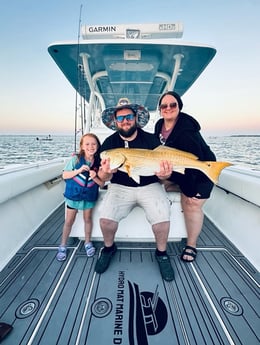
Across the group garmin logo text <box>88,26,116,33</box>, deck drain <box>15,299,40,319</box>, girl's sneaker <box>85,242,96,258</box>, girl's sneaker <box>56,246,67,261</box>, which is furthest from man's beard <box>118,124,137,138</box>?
garmin logo text <box>88,26,116,33</box>

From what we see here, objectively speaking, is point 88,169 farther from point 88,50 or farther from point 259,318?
point 88,50

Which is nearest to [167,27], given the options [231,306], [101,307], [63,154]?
[231,306]

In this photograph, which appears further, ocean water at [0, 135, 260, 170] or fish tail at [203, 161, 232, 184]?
ocean water at [0, 135, 260, 170]

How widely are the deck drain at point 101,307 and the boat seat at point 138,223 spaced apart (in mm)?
798

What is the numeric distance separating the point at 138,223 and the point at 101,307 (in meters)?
0.95

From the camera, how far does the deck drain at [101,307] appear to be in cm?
141

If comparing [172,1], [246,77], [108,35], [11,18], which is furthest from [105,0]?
[246,77]

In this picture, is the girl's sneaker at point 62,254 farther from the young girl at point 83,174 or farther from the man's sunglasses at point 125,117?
the man's sunglasses at point 125,117

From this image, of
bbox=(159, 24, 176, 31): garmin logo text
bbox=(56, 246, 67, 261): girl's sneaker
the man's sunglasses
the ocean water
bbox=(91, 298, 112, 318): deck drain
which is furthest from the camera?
the ocean water

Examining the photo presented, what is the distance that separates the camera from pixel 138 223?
225 centimetres

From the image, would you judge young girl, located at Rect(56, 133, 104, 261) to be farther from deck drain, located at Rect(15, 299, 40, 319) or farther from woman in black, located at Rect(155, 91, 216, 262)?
woman in black, located at Rect(155, 91, 216, 262)

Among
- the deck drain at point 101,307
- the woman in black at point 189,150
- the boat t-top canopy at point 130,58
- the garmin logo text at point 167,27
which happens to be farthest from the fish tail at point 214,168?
the garmin logo text at point 167,27

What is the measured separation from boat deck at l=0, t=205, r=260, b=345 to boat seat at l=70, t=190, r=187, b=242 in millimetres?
188

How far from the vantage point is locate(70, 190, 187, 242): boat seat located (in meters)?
2.22
